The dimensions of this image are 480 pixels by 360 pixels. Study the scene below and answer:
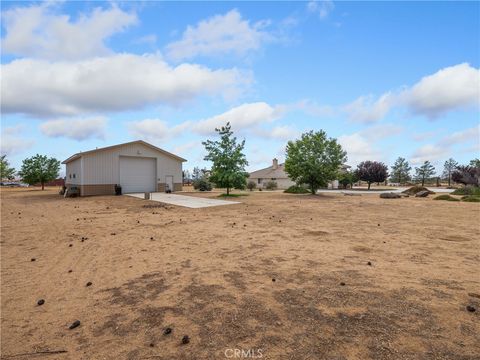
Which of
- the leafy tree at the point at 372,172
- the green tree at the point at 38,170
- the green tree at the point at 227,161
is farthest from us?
the leafy tree at the point at 372,172

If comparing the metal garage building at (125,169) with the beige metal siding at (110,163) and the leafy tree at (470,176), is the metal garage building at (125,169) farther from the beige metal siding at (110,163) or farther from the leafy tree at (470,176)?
the leafy tree at (470,176)

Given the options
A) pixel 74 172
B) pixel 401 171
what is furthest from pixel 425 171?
pixel 74 172

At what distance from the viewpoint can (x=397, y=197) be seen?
2306 cm

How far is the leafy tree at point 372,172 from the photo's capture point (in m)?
46.1

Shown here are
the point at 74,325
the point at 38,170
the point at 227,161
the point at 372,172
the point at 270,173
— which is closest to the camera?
the point at 74,325

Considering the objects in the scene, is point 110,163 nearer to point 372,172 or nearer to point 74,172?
point 74,172

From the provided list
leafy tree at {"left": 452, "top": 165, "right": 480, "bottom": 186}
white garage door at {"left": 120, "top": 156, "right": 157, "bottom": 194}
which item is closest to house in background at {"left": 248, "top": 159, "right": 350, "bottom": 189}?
leafy tree at {"left": 452, "top": 165, "right": 480, "bottom": 186}

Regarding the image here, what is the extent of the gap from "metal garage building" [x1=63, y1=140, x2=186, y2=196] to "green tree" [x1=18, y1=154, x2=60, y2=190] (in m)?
8.89

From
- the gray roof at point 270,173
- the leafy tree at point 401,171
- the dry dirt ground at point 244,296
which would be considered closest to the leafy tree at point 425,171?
the leafy tree at point 401,171

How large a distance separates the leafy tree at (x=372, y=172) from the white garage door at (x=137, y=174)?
→ 35.7 meters

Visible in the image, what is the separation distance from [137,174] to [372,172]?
125 ft

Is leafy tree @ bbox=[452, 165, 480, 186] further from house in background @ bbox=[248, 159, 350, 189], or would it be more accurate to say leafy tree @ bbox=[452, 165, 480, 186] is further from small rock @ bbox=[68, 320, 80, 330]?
small rock @ bbox=[68, 320, 80, 330]

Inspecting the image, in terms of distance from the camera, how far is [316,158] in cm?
2739

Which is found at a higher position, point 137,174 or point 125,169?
point 125,169
